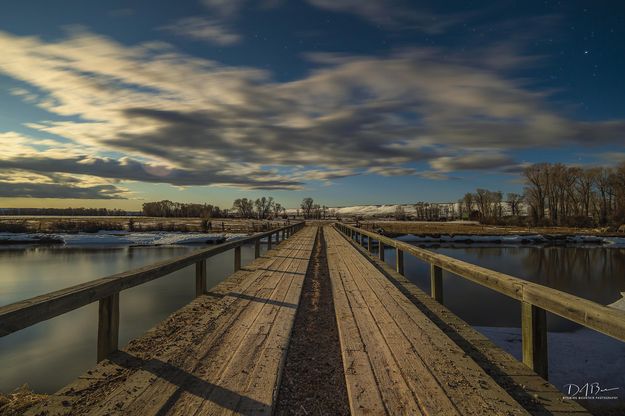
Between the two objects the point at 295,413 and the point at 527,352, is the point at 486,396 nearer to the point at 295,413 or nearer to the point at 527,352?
the point at 527,352

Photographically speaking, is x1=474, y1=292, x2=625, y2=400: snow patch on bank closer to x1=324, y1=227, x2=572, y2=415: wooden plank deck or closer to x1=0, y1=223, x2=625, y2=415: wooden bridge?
x1=0, y1=223, x2=625, y2=415: wooden bridge

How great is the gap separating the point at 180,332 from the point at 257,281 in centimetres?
297

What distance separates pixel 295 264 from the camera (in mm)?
9359

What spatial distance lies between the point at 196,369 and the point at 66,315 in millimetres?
12344

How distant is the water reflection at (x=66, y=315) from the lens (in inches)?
298

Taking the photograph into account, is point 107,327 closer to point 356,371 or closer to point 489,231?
point 356,371

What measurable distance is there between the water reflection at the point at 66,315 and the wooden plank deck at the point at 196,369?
4925mm

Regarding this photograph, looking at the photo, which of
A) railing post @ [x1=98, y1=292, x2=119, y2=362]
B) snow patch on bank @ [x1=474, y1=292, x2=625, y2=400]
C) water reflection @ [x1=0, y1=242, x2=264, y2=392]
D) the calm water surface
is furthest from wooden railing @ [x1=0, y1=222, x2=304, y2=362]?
snow patch on bank @ [x1=474, y1=292, x2=625, y2=400]

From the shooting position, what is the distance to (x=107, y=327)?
3.32m

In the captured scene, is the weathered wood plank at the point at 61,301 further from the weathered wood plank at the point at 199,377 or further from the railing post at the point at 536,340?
the railing post at the point at 536,340

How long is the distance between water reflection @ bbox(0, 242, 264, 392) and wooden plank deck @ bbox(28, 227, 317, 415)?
493cm

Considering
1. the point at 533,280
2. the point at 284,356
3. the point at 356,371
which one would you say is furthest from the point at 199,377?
the point at 533,280

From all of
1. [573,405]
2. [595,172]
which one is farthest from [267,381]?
[595,172]

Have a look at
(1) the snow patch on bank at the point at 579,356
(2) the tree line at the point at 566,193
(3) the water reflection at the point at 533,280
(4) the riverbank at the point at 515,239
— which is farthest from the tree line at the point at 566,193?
(1) the snow patch on bank at the point at 579,356
